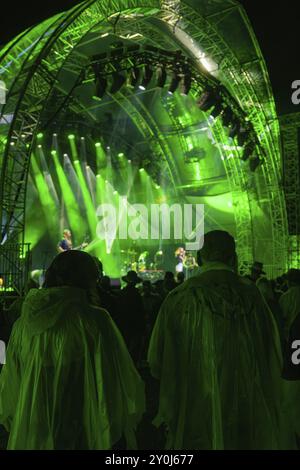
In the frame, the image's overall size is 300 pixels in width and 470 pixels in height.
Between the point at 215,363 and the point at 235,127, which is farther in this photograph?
the point at 235,127

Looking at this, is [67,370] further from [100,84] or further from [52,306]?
[100,84]

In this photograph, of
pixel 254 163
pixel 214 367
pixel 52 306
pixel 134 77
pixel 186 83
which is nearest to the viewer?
pixel 52 306

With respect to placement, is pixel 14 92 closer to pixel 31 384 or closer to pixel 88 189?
pixel 31 384

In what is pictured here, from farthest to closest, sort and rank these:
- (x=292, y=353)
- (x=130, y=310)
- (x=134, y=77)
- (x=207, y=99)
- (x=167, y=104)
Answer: (x=167, y=104)
(x=207, y=99)
(x=134, y=77)
(x=130, y=310)
(x=292, y=353)

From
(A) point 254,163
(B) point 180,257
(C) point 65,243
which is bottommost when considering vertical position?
(B) point 180,257

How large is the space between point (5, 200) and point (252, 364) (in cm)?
747

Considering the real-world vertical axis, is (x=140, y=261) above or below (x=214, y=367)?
above

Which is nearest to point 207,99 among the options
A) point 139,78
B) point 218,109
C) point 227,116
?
point 218,109

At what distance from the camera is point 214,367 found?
8.39 ft

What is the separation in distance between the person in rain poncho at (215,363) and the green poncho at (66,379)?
0.46 meters

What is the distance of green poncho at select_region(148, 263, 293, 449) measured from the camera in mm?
2562

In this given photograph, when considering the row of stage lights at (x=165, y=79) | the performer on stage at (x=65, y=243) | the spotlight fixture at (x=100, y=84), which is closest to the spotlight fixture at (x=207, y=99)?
the row of stage lights at (x=165, y=79)

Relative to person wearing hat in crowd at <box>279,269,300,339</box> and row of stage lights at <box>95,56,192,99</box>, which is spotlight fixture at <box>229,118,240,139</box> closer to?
row of stage lights at <box>95,56,192,99</box>

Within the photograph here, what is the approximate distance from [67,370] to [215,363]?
91 cm
